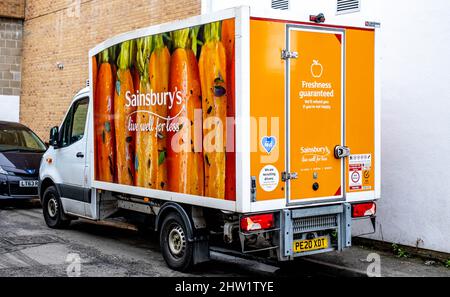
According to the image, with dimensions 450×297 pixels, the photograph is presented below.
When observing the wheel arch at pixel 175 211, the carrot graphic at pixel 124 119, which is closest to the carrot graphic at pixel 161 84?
the wheel arch at pixel 175 211

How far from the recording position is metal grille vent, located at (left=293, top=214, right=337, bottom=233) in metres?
6.61

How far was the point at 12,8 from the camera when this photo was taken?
1903cm

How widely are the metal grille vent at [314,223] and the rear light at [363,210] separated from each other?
31cm

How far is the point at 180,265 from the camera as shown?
7.13 meters

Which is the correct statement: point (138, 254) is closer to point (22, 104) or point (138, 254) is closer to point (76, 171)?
point (76, 171)

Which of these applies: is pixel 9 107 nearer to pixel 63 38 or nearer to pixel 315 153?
pixel 63 38

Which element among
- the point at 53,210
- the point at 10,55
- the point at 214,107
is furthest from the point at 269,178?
the point at 10,55

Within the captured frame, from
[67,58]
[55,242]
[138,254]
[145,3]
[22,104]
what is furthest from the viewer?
[22,104]

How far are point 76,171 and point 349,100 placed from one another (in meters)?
4.57

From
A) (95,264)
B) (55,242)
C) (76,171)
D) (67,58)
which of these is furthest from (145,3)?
(95,264)

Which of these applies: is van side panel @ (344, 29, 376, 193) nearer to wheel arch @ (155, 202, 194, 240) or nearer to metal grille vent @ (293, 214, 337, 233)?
metal grille vent @ (293, 214, 337, 233)

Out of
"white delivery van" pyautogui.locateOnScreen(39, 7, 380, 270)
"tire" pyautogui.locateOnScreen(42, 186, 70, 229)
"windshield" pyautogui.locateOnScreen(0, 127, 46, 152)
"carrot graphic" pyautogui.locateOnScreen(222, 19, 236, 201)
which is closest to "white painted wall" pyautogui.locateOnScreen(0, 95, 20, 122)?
"windshield" pyautogui.locateOnScreen(0, 127, 46, 152)

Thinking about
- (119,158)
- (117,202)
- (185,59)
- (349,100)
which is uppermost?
(185,59)

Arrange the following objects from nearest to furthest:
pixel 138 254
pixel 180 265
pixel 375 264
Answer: pixel 180 265
pixel 375 264
pixel 138 254
